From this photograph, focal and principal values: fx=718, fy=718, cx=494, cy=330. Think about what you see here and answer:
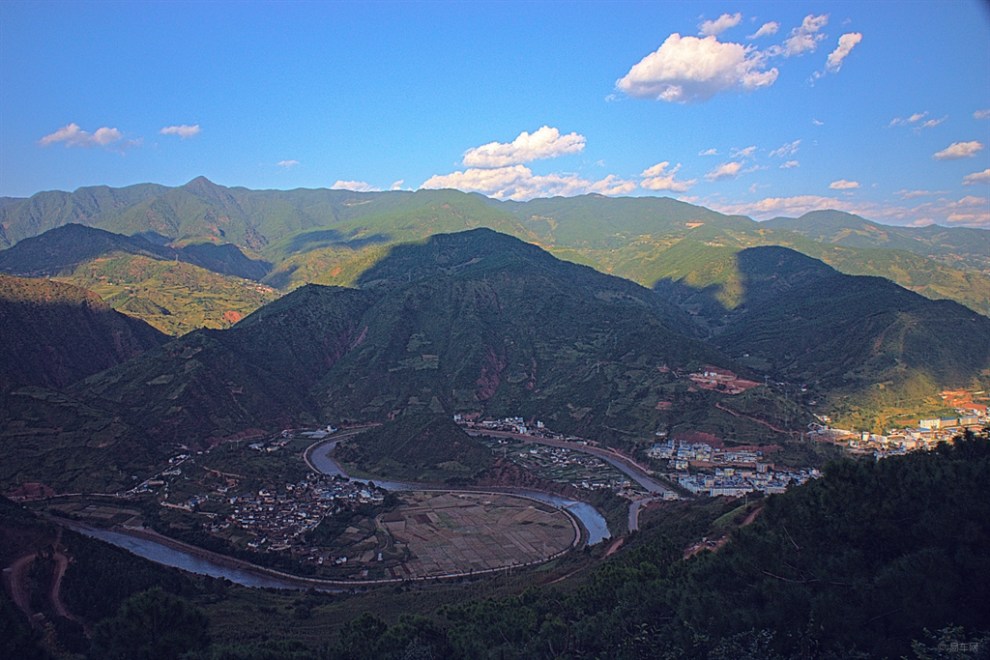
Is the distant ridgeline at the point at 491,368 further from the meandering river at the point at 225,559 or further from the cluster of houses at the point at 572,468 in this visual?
the meandering river at the point at 225,559

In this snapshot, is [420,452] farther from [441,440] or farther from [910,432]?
[910,432]

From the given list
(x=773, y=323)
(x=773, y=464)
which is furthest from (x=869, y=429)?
(x=773, y=323)

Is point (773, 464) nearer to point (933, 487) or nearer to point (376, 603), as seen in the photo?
point (376, 603)

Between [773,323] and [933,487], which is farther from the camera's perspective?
[773,323]

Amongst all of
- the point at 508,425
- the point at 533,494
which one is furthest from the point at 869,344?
the point at 533,494

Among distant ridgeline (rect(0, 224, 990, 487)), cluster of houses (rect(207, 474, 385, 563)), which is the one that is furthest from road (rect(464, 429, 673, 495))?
cluster of houses (rect(207, 474, 385, 563))

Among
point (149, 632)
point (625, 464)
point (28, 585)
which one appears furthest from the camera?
point (625, 464)
